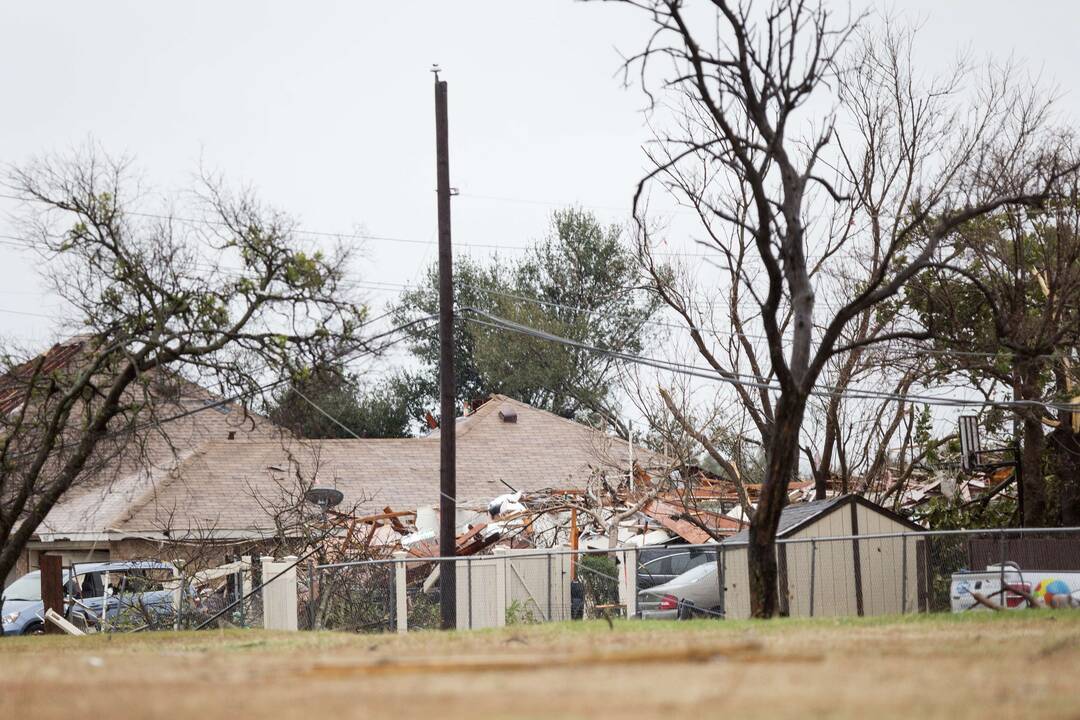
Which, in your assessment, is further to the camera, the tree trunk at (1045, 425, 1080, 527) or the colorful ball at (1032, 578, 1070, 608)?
the tree trunk at (1045, 425, 1080, 527)

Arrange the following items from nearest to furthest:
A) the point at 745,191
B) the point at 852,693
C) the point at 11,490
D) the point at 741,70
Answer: the point at 852,693
the point at 741,70
the point at 11,490
the point at 745,191

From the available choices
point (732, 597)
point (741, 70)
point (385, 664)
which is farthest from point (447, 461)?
point (385, 664)

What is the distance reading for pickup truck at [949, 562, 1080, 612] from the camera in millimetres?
17188

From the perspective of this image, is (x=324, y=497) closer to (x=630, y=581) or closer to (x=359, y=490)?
(x=630, y=581)

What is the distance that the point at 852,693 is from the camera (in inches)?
258

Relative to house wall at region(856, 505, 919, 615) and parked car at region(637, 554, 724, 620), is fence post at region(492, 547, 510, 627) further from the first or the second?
house wall at region(856, 505, 919, 615)

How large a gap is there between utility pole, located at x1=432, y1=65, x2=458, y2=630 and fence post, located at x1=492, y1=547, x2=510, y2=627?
0.68 meters

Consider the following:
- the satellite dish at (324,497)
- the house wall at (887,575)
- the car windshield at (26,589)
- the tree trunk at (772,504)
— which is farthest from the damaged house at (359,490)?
the tree trunk at (772,504)

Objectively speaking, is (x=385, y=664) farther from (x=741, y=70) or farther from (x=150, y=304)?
(x=150, y=304)

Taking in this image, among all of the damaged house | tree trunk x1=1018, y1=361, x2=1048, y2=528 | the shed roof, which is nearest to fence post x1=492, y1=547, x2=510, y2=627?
the shed roof

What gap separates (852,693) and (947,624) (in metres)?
6.22

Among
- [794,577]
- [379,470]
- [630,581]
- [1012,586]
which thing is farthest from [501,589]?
[379,470]

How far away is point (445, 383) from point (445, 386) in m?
0.06

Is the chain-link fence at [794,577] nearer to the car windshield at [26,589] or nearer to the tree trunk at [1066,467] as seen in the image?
the tree trunk at [1066,467]
